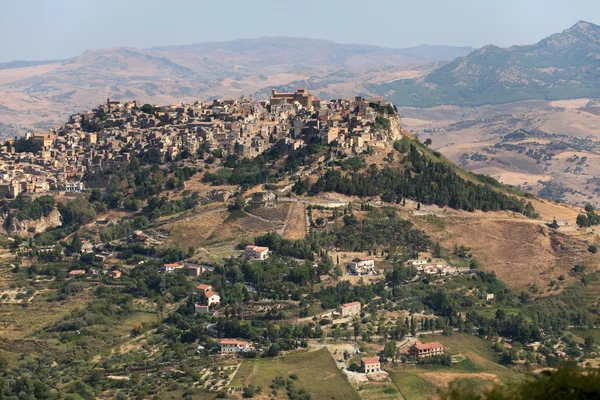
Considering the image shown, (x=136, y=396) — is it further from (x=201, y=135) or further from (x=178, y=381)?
(x=201, y=135)

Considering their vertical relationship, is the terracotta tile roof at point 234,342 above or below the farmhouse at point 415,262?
below

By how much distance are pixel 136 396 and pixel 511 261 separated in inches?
940

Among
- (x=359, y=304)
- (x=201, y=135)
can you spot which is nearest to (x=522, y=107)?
(x=201, y=135)

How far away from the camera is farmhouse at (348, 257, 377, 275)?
140 ft

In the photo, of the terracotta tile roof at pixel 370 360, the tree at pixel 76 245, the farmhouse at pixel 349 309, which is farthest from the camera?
the tree at pixel 76 245

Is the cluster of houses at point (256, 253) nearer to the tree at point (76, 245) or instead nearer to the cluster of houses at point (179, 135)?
the tree at point (76, 245)

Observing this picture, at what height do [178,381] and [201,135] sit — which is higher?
[201,135]

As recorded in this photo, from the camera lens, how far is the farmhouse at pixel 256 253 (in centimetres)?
4346

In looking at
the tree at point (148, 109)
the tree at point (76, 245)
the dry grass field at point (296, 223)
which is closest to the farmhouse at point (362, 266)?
the dry grass field at point (296, 223)

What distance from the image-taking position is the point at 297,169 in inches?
2025

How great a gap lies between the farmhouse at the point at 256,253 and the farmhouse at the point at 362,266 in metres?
4.32

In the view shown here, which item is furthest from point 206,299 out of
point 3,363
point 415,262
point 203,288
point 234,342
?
point 415,262

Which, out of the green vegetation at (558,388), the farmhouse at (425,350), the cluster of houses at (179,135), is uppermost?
the green vegetation at (558,388)

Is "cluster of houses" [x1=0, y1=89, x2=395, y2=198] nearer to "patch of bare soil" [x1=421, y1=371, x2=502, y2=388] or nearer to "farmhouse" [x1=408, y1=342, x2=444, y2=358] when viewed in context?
"farmhouse" [x1=408, y1=342, x2=444, y2=358]
